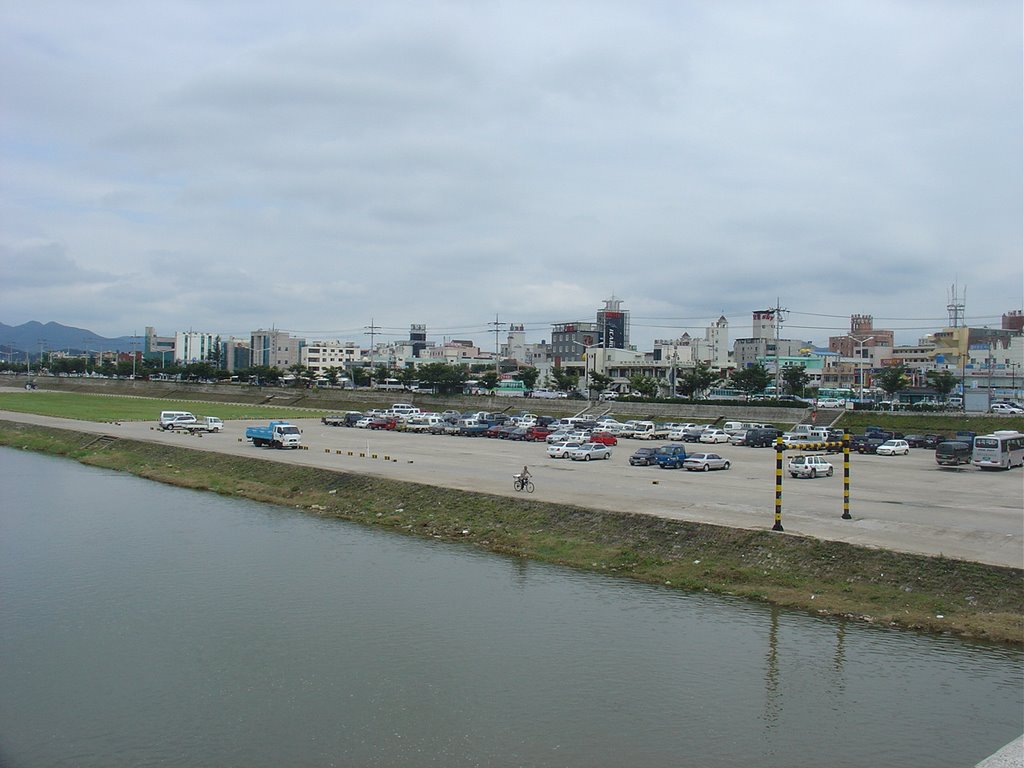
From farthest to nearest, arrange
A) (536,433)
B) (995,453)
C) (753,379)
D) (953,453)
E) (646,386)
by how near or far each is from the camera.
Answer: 1. (646,386)
2. (753,379)
3. (536,433)
4. (953,453)
5. (995,453)

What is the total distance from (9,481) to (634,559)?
3872cm

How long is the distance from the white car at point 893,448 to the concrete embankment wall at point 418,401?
22.8 meters

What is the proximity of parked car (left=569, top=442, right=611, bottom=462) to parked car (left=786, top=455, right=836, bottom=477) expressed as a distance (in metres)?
13.1

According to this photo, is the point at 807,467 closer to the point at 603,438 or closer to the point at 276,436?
the point at 603,438

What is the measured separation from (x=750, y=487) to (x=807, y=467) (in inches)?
305

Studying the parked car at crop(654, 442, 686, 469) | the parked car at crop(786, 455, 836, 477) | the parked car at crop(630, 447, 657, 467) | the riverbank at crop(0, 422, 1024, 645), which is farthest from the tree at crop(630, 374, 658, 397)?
the riverbank at crop(0, 422, 1024, 645)

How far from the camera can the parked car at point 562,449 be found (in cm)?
5794

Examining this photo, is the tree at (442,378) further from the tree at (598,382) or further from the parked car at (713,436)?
the parked car at (713,436)

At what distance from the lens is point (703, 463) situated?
5184 cm

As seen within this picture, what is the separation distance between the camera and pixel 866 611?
915 inches

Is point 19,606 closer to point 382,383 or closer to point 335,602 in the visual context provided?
point 335,602

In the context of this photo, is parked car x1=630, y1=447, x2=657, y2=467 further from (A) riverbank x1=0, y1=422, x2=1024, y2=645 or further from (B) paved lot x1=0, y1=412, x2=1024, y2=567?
(A) riverbank x1=0, y1=422, x2=1024, y2=645

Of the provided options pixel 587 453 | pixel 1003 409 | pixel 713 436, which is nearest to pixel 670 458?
pixel 587 453

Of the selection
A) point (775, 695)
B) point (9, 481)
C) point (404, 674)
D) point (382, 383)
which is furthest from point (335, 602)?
point (382, 383)
